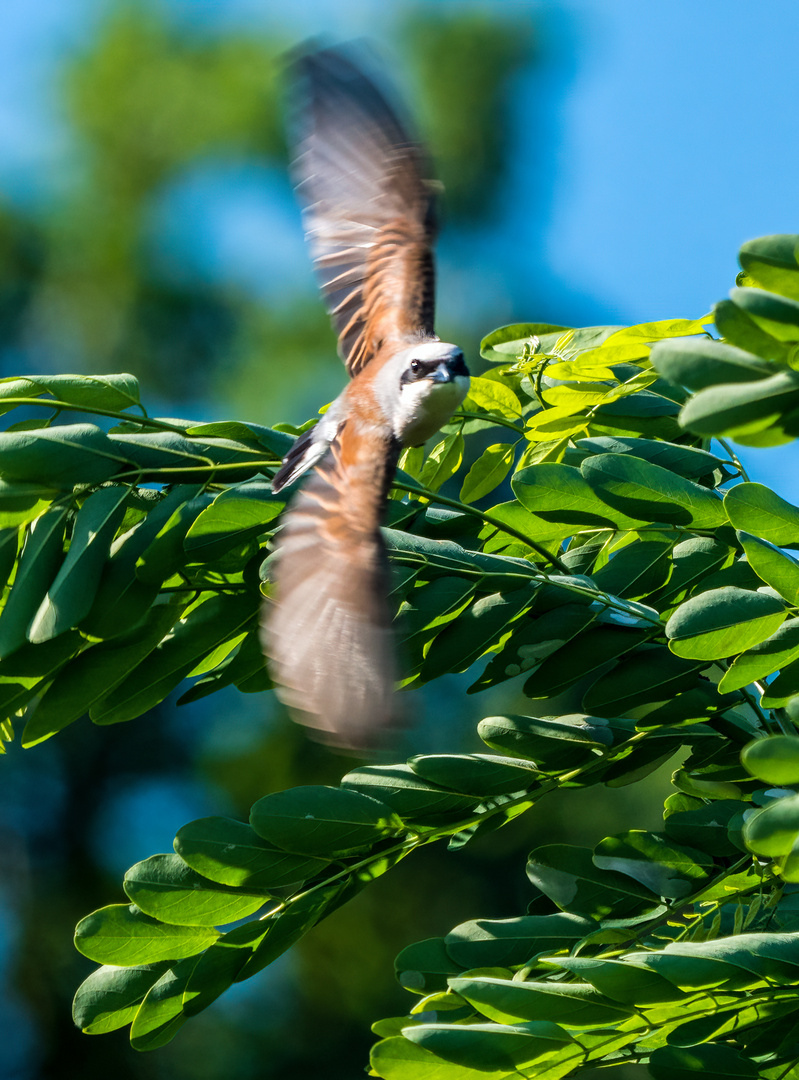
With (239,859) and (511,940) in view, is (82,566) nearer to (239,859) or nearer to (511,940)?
(239,859)

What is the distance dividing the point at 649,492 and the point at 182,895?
0.58 m

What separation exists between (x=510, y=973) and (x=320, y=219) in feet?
3.29

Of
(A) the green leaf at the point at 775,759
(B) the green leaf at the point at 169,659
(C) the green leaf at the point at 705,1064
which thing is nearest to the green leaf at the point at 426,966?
(C) the green leaf at the point at 705,1064

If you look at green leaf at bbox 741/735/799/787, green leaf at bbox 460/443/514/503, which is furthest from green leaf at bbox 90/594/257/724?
green leaf at bbox 741/735/799/787

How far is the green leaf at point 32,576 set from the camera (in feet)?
3.13

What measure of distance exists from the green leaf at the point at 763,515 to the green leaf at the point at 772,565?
1.1 inches

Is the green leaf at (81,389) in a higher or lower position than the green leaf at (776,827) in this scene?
higher

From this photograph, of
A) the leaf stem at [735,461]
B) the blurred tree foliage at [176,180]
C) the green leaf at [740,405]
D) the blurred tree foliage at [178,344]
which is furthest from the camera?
the blurred tree foliage at [176,180]

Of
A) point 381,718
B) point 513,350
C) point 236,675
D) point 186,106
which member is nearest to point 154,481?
point 236,675

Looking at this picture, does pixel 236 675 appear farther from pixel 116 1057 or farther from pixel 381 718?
pixel 116 1057

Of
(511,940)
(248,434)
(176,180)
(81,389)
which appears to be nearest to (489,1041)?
(511,940)

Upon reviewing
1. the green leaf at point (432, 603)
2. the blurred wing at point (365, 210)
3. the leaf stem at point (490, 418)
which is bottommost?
the green leaf at point (432, 603)

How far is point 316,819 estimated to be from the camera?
1.00 m

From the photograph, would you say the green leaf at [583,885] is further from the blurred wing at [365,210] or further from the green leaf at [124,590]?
the blurred wing at [365,210]
